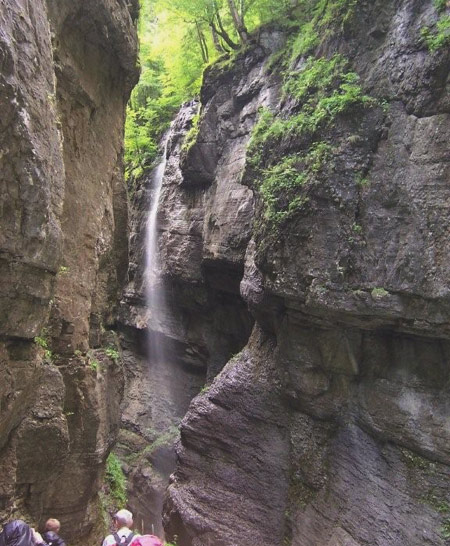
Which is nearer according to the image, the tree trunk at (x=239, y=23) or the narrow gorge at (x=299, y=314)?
the narrow gorge at (x=299, y=314)

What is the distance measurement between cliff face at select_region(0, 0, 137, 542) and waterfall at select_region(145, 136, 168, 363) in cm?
706

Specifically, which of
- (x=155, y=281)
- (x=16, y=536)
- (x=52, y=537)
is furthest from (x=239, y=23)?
(x=16, y=536)

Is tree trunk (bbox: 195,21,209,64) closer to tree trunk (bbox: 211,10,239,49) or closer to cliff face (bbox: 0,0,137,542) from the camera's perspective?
tree trunk (bbox: 211,10,239,49)

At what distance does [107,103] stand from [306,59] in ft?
18.6

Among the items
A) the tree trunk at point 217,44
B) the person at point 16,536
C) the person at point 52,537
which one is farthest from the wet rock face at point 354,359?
the tree trunk at point 217,44

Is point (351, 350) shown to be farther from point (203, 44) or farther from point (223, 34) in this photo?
point (203, 44)

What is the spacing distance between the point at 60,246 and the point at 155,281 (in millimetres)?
13006

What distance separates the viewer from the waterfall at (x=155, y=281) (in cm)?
1762

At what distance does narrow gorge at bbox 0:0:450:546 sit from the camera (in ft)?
23.5

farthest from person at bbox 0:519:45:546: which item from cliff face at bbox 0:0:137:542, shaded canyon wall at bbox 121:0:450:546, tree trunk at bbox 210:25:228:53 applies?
tree trunk at bbox 210:25:228:53

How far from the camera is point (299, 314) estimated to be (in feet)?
31.8

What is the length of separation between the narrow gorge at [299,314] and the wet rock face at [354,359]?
36mm

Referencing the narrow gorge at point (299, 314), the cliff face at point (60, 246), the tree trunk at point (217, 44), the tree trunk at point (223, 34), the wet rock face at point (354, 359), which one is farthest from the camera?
the tree trunk at point (217, 44)

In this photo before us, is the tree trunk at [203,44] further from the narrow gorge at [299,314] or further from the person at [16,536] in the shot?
the person at [16,536]
